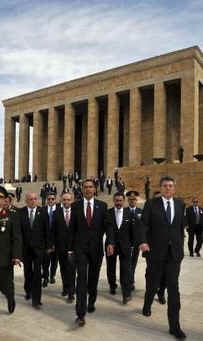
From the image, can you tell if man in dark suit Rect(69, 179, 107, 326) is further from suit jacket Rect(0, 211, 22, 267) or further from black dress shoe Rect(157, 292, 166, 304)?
black dress shoe Rect(157, 292, 166, 304)

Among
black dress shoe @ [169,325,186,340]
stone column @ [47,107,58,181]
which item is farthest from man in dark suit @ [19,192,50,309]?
stone column @ [47,107,58,181]

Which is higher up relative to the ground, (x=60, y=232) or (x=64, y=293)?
(x=60, y=232)

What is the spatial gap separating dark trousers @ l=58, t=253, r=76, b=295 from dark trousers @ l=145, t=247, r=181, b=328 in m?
1.37

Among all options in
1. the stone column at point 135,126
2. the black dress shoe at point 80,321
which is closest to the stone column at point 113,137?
the stone column at point 135,126

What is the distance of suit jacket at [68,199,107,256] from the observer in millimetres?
5336

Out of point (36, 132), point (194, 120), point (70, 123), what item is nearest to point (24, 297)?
point (194, 120)

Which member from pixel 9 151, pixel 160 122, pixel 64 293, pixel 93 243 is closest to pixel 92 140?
pixel 160 122

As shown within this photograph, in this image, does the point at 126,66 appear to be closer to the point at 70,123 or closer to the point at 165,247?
the point at 70,123

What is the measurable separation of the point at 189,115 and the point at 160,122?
3.03m

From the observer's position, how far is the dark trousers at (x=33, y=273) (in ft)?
19.1

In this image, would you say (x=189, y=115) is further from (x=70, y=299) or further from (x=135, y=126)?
(x=70, y=299)

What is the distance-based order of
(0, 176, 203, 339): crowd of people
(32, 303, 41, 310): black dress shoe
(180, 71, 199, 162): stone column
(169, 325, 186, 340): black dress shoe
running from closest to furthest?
1. (169, 325, 186, 340): black dress shoe
2. (0, 176, 203, 339): crowd of people
3. (32, 303, 41, 310): black dress shoe
4. (180, 71, 199, 162): stone column

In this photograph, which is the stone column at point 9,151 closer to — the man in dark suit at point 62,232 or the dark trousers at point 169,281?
the man in dark suit at point 62,232

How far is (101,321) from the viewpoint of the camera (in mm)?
5102
